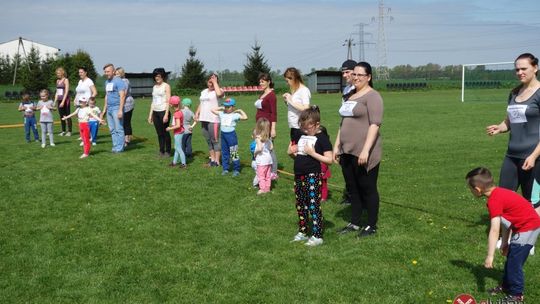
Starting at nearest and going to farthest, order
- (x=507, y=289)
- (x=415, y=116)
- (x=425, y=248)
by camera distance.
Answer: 1. (x=507, y=289)
2. (x=425, y=248)
3. (x=415, y=116)

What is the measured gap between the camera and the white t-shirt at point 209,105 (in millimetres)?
11375

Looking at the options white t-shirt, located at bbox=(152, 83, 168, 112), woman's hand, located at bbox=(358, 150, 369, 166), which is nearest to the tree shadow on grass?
woman's hand, located at bbox=(358, 150, 369, 166)

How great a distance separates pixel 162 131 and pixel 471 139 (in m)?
9.43

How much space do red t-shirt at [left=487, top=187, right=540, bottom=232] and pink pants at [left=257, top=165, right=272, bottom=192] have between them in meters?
5.12

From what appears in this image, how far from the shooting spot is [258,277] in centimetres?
567

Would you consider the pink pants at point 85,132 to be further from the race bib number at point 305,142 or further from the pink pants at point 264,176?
the race bib number at point 305,142

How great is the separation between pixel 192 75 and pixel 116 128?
49.9 meters

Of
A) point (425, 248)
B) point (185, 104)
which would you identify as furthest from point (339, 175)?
point (425, 248)

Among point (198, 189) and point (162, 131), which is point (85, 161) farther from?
point (198, 189)

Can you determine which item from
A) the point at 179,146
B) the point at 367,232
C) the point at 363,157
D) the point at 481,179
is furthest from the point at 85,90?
the point at 481,179

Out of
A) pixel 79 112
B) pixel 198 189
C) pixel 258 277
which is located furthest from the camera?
pixel 79 112

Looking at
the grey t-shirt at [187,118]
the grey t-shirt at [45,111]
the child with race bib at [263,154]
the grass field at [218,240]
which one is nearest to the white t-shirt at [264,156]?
the child with race bib at [263,154]

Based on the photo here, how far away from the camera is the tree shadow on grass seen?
5.33 metres

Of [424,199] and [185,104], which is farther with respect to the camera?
[185,104]
